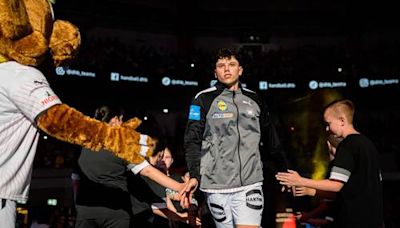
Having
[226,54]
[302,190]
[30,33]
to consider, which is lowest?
[302,190]

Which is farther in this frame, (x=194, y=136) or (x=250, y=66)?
(x=250, y=66)

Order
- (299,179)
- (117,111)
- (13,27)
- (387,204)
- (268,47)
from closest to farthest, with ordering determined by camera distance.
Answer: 1. (13,27)
2. (299,179)
3. (117,111)
4. (387,204)
5. (268,47)

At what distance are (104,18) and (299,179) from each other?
15.7 meters

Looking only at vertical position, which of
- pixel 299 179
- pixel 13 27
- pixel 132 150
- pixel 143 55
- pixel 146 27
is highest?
pixel 146 27

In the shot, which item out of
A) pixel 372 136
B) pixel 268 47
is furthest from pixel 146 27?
pixel 372 136

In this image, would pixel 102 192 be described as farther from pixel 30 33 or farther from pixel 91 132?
pixel 30 33

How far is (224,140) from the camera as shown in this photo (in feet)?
12.7

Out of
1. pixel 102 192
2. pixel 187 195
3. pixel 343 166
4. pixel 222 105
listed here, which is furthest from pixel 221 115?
pixel 102 192

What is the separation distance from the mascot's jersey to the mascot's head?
0.08 meters

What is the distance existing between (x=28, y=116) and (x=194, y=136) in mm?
1833

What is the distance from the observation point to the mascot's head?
233 centimetres

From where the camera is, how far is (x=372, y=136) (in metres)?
16.3

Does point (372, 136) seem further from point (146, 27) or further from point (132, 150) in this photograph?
point (132, 150)

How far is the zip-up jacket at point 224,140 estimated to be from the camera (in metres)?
3.81
